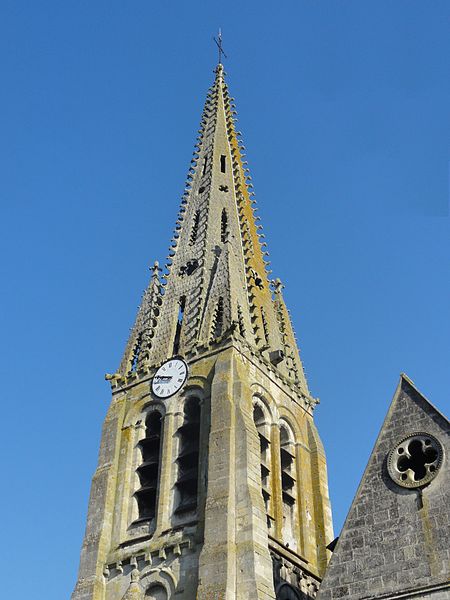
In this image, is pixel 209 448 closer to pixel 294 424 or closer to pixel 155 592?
pixel 155 592

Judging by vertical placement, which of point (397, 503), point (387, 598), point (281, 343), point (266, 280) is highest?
point (266, 280)

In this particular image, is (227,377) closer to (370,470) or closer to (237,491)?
(237,491)

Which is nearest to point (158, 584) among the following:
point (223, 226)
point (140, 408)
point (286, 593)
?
point (286, 593)

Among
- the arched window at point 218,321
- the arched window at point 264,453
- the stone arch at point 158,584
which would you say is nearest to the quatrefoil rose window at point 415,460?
the stone arch at point 158,584

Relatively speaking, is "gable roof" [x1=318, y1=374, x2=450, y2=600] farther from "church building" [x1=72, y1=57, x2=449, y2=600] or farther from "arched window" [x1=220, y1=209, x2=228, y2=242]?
"arched window" [x1=220, y1=209, x2=228, y2=242]

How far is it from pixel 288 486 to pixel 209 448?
14.3ft

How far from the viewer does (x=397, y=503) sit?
1596cm

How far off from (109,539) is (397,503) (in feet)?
37.8

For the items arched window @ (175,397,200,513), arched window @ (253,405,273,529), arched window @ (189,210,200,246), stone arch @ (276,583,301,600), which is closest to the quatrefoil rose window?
stone arch @ (276,583,301,600)

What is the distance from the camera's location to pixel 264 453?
26.7 meters

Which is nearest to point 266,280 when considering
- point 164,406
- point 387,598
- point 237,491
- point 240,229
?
point 240,229

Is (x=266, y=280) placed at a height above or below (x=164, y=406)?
above

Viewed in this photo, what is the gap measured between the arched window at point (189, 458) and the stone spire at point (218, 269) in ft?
6.45

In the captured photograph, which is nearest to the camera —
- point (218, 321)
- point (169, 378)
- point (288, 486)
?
point (288, 486)
